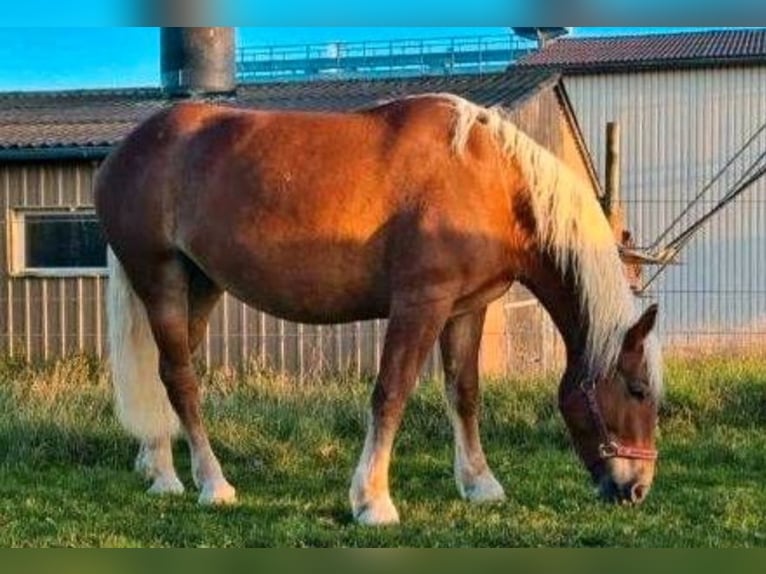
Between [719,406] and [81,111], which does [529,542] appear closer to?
[719,406]

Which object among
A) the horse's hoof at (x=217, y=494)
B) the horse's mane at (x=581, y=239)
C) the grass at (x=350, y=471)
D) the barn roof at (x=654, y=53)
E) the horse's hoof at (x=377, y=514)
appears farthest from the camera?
the barn roof at (x=654, y=53)

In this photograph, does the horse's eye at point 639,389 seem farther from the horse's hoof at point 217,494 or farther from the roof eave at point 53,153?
the roof eave at point 53,153

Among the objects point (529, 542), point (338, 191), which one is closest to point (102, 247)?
point (338, 191)

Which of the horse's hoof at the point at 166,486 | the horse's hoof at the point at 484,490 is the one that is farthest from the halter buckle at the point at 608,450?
the horse's hoof at the point at 166,486

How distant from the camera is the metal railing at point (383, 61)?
13336 mm

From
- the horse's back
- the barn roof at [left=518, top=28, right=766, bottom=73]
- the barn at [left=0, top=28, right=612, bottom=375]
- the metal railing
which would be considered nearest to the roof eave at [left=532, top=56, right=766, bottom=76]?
the barn roof at [left=518, top=28, right=766, bottom=73]

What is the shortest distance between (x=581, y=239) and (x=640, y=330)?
48 cm

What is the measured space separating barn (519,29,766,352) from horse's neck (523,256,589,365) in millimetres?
16292

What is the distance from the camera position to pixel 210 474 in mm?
5512

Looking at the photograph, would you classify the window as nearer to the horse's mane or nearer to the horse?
the horse

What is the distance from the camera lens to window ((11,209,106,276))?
1217 centimetres

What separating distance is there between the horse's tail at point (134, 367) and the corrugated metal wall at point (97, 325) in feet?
17.0

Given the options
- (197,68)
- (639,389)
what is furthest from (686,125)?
(639,389)

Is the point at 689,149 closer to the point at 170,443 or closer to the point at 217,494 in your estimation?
the point at 170,443
